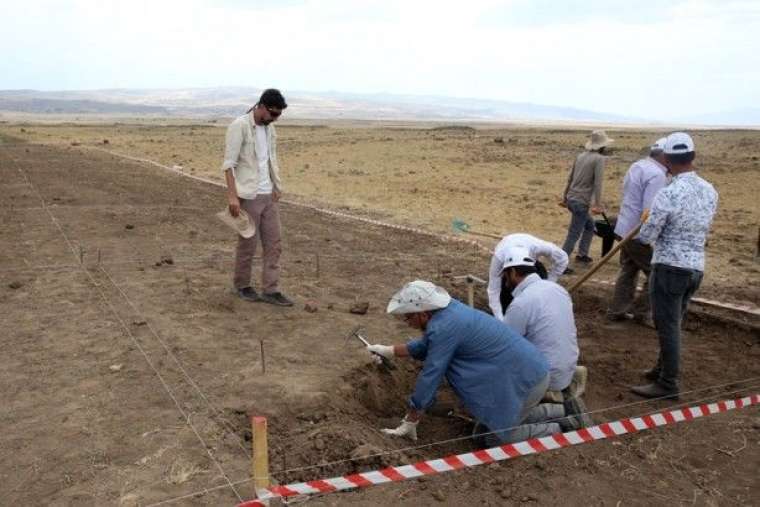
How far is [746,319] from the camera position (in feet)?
22.1

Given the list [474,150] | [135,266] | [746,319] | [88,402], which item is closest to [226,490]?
[88,402]

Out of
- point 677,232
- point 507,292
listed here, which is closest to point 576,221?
point 507,292

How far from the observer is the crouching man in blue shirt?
3967 mm

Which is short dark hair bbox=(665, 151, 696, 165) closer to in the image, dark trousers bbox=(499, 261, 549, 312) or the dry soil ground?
dark trousers bbox=(499, 261, 549, 312)

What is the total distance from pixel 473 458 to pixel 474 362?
79 centimetres

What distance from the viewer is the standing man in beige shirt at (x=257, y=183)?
5.87 metres

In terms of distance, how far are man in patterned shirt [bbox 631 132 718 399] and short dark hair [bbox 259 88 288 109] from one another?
308cm

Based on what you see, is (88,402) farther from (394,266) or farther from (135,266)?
(394,266)

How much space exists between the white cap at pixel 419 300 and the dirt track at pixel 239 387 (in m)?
0.82

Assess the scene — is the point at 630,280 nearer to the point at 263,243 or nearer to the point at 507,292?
the point at 507,292

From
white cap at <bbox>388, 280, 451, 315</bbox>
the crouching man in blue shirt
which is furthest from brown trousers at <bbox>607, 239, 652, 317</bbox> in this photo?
white cap at <bbox>388, 280, 451, 315</bbox>

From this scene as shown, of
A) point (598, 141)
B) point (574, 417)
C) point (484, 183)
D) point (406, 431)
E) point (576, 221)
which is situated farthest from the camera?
point (484, 183)

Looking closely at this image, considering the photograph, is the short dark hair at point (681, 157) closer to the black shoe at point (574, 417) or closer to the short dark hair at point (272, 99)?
the black shoe at point (574, 417)

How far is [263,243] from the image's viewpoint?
6.28 metres
